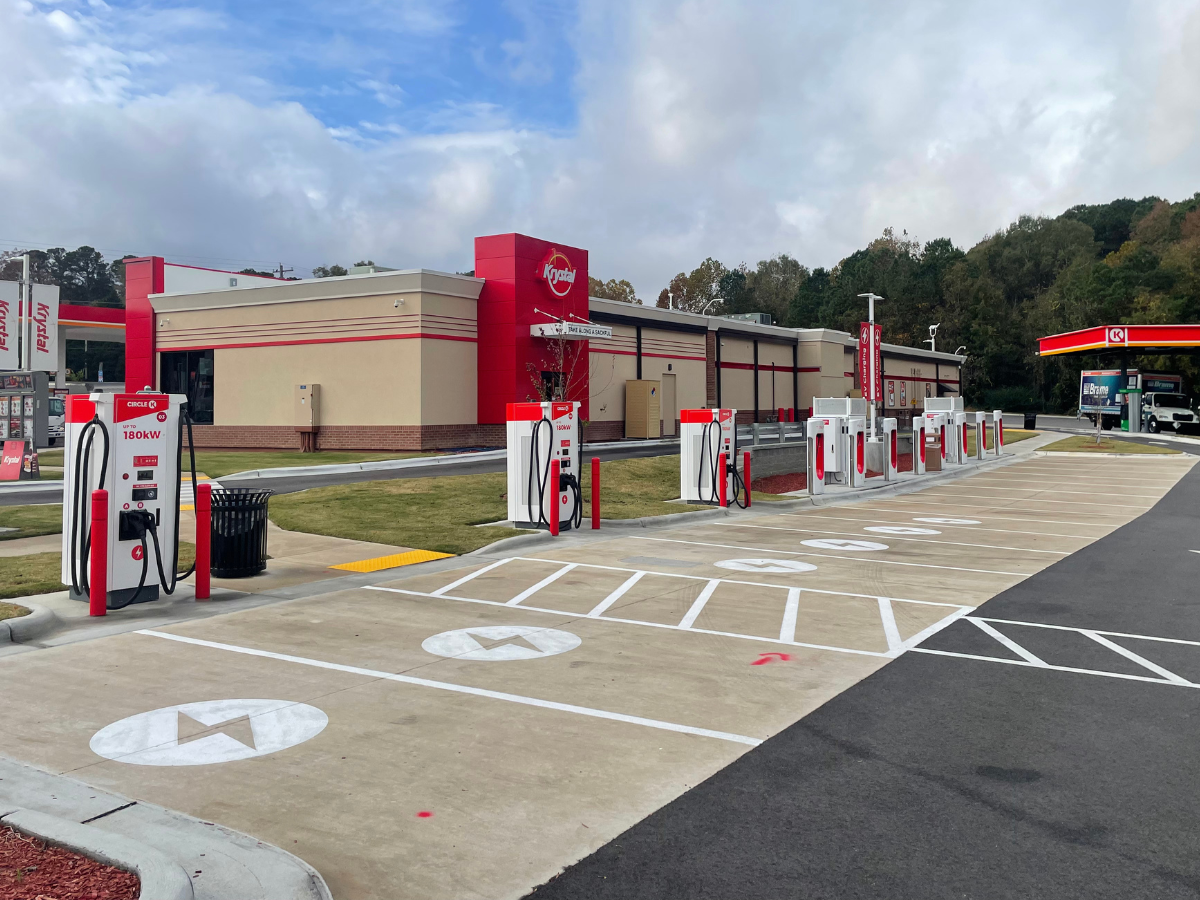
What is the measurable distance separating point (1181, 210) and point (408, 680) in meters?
105

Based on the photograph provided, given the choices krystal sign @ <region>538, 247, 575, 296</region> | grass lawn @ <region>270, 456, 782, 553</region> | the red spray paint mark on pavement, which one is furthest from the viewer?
krystal sign @ <region>538, 247, 575, 296</region>

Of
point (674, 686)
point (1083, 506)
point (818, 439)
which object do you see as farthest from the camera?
point (818, 439)

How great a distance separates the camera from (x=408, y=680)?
22.4ft

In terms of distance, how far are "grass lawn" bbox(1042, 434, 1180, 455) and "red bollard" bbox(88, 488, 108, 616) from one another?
3831cm

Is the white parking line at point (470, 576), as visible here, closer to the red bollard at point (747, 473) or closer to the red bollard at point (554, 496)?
the red bollard at point (554, 496)

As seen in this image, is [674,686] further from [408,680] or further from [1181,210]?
[1181,210]

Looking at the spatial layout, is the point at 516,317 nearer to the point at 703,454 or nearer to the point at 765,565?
the point at 703,454

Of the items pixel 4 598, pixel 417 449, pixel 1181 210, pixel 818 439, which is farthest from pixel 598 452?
pixel 1181 210

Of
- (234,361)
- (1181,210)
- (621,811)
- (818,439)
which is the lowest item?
(621,811)

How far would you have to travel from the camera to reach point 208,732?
223 inches

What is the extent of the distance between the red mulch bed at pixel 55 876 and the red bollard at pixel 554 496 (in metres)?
10.8

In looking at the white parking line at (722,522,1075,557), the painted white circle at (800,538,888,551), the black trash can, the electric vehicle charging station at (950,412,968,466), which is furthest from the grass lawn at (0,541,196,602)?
the electric vehicle charging station at (950,412,968,466)

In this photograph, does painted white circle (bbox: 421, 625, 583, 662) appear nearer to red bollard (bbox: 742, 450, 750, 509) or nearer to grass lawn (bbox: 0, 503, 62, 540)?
grass lawn (bbox: 0, 503, 62, 540)

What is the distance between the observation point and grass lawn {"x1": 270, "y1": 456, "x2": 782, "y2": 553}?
14.2m
